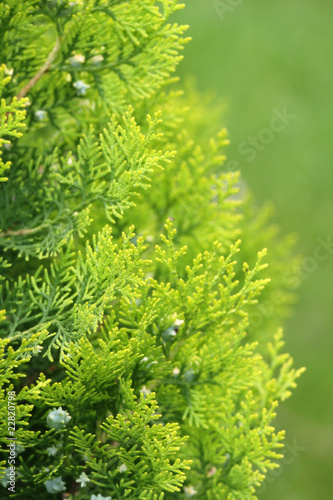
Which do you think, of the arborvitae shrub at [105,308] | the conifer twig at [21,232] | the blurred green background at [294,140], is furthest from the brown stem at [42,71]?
the blurred green background at [294,140]

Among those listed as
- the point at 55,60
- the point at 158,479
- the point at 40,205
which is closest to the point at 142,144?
the point at 40,205

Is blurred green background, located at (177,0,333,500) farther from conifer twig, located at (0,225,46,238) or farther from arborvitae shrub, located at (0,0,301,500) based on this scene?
conifer twig, located at (0,225,46,238)

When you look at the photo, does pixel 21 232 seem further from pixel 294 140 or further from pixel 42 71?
pixel 294 140

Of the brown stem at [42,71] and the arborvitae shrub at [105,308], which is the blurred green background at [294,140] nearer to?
the arborvitae shrub at [105,308]

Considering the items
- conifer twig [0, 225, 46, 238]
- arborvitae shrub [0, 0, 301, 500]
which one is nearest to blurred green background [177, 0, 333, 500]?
arborvitae shrub [0, 0, 301, 500]

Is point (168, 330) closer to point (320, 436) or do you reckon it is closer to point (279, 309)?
point (279, 309)

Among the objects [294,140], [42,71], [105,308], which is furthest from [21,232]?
[294,140]
